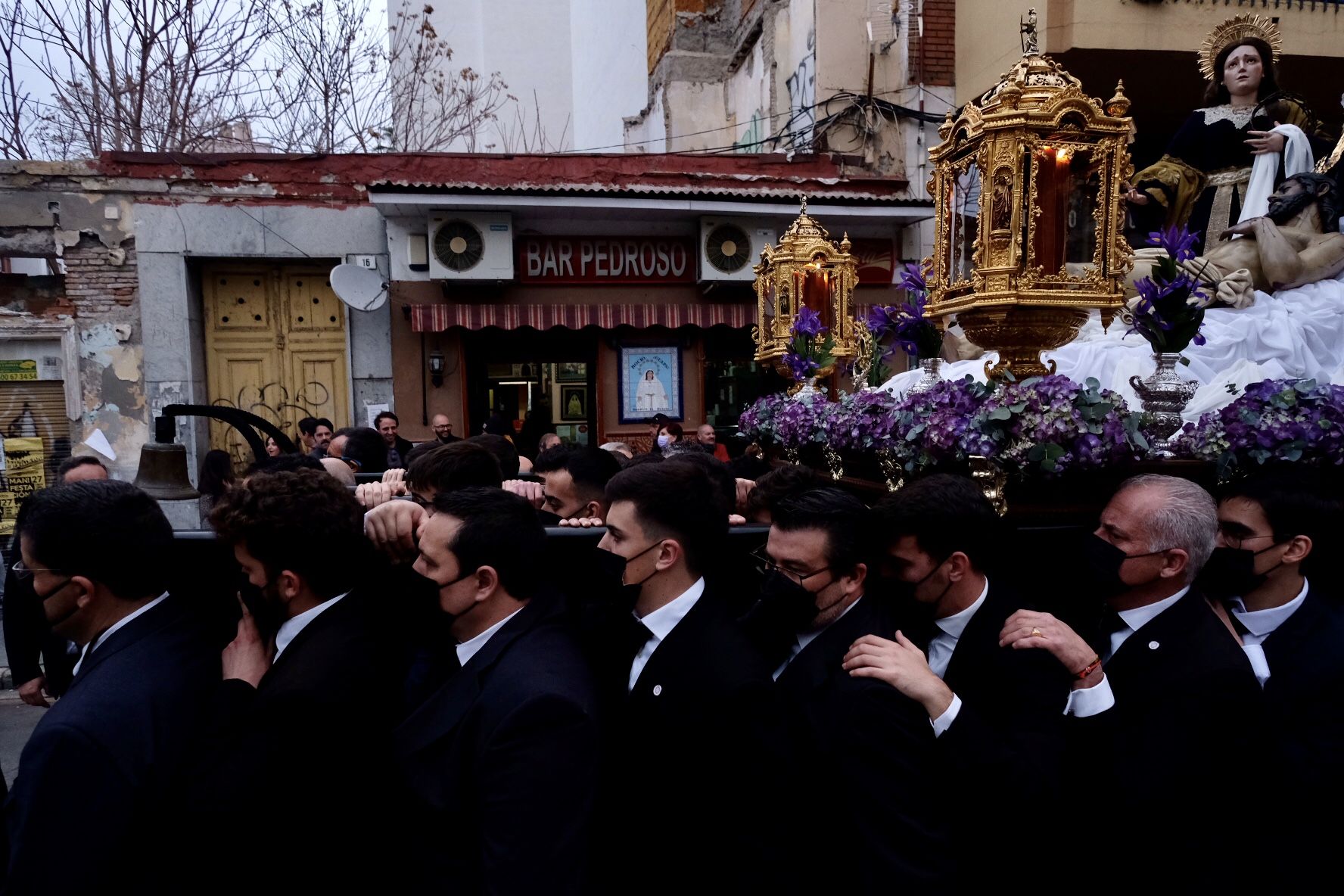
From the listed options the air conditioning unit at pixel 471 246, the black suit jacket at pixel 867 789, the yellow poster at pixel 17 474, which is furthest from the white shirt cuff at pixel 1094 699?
the yellow poster at pixel 17 474

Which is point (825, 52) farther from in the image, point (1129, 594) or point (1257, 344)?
point (1129, 594)

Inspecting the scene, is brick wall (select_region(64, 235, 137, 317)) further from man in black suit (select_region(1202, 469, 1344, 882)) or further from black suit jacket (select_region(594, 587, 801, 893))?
man in black suit (select_region(1202, 469, 1344, 882))

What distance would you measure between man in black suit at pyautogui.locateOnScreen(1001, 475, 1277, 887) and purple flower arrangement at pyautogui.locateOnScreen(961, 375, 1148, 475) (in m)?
0.60

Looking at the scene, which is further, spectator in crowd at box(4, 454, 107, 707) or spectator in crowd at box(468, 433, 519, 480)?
spectator in crowd at box(468, 433, 519, 480)

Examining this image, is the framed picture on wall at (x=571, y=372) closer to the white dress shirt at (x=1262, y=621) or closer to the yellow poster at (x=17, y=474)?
the yellow poster at (x=17, y=474)

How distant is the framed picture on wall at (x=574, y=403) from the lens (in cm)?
1105

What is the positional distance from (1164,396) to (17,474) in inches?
439

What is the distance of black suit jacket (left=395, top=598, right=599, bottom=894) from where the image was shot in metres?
1.71

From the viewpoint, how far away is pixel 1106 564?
2.22 metres

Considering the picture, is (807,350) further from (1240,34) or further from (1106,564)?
(1106,564)

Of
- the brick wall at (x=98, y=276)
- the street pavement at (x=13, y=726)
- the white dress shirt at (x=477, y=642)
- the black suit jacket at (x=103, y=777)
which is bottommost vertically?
the street pavement at (x=13, y=726)

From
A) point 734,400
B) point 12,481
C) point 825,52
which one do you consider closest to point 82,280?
point 12,481

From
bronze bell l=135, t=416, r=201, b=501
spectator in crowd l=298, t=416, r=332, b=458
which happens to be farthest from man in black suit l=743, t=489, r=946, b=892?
spectator in crowd l=298, t=416, r=332, b=458

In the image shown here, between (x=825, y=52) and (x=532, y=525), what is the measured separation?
34.7 feet
